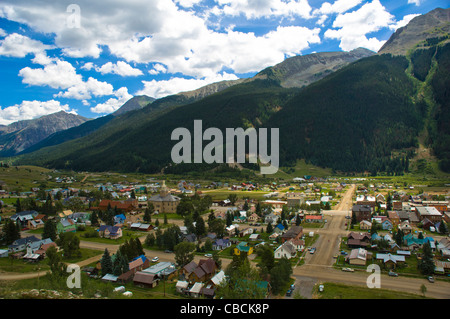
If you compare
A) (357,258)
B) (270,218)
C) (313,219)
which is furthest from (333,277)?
(270,218)

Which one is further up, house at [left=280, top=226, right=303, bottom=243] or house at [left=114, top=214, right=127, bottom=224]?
house at [left=280, top=226, right=303, bottom=243]

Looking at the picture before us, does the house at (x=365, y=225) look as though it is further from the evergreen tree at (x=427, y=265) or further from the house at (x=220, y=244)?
the house at (x=220, y=244)

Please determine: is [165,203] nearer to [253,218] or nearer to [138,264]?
[253,218]

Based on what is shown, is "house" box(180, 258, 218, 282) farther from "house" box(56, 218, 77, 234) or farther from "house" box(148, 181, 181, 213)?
"house" box(148, 181, 181, 213)

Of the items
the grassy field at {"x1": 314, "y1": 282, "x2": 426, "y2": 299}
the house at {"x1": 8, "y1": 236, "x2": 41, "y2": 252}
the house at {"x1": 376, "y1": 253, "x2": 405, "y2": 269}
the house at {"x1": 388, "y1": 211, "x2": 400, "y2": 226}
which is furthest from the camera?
the house at {"x1": 388, "y1": 211, "x2": 400, "y2": 226}

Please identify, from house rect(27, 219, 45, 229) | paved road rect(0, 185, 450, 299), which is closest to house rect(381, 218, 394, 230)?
paved road rect(0, 185, 450, 299)

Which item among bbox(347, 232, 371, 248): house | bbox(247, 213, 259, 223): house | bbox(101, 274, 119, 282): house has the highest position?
bbox(347, 232, 371, 248): house
